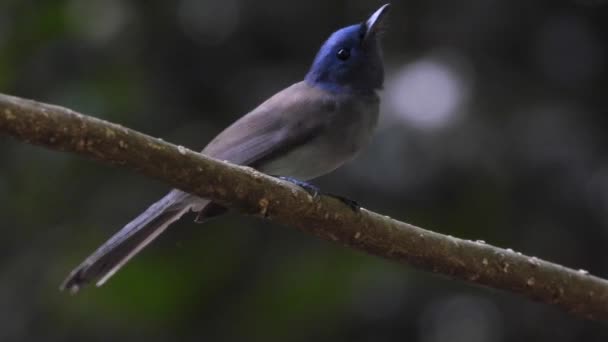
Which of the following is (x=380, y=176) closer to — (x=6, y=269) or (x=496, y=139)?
(x=496, y=139)

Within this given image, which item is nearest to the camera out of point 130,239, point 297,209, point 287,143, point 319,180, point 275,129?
point 297,209

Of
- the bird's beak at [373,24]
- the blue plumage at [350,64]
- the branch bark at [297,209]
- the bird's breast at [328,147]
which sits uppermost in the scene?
the bird's beak at [373,24]

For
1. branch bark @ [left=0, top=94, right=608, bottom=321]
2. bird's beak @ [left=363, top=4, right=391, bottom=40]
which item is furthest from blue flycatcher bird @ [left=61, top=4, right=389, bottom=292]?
branch bark @ [left=0, top=94, right=608, bottom=321]

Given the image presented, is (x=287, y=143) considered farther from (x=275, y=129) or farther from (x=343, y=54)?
(x=343, y=54)

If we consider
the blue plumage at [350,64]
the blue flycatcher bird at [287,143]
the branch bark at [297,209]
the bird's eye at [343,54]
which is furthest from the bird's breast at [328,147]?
the branch bark at [297,209]

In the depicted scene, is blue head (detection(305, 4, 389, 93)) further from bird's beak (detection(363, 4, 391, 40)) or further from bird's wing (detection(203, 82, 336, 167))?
bird's wing (detection(203, 82, 336, 167))

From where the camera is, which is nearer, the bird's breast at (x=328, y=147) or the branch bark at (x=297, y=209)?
the branch bark at (x=297, y=209)

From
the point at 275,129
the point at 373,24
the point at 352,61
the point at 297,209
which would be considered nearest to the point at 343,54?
the point at 352,61

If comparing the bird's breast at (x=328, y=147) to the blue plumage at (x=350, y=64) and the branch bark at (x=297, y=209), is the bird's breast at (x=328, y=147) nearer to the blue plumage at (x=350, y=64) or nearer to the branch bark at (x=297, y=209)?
the blue plumage at (x=350, y=64)
